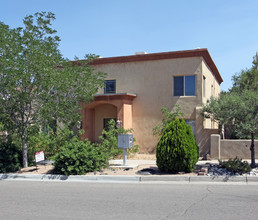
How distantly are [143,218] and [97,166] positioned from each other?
20.0 feet

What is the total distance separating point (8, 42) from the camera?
11.9 m

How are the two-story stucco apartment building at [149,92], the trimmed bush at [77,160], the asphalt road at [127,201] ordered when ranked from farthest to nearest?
1. the two-story stucco apartment building at [149,92]
2. the trimmed bush at [77,160]
3. the asphalt road at [127,201]

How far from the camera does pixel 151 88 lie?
19.5m

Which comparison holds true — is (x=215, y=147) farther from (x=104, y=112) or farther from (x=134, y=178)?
(x=104, y=112)

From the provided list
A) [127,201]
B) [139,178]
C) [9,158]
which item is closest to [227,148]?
[139,178]

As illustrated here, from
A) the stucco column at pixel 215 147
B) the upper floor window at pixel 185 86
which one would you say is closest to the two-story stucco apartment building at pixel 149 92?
the upper floor window at pixel 185 86

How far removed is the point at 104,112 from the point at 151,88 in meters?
3.60

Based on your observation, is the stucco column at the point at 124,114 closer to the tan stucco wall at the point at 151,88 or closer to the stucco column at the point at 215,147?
the tan stucco wall at the point at 151,88

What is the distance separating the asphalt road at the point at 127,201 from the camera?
6.55 m

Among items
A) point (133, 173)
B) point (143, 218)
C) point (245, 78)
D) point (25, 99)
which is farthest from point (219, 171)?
point (245, 78)

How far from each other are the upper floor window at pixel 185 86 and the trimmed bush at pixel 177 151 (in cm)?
738

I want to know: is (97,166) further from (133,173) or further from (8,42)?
(8,42)

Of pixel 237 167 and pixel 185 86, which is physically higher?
pixel 185 86

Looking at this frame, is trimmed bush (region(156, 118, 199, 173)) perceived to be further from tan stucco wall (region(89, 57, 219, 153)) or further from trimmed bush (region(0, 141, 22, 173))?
tan stucco wall (region(89, 57, 219, 153))
